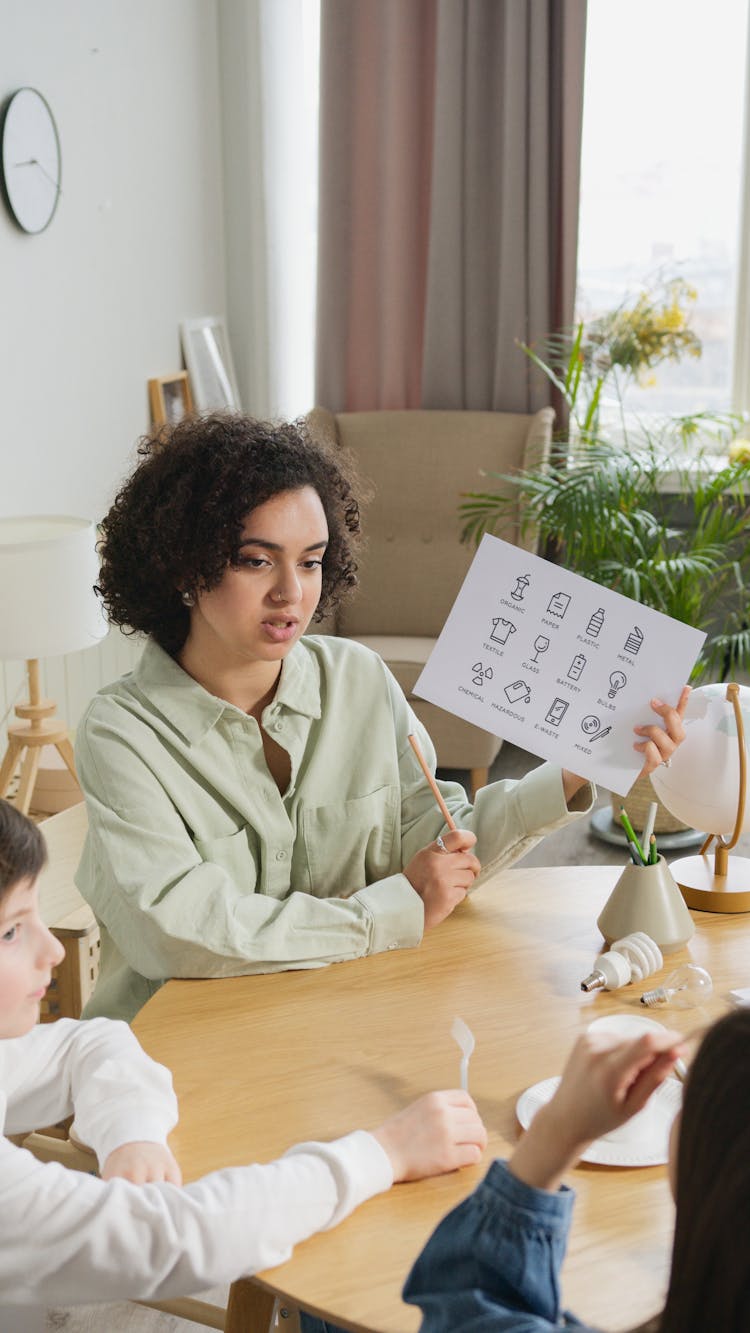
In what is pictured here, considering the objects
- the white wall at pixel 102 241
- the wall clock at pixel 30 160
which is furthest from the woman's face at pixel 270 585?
the wall clock at pixel 30 160

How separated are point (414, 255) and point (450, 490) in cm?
91

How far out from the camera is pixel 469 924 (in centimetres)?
158

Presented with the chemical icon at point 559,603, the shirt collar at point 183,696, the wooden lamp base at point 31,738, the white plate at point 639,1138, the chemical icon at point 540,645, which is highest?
the chemical icon at point 559,603

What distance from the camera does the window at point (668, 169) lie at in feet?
14.3

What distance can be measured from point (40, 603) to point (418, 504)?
1.85 metres

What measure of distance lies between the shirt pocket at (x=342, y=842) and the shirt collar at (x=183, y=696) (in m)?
Result: 0.13

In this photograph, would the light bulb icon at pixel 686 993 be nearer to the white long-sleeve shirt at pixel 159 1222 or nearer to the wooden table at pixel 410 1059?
the wooden table at pixel 410 1059

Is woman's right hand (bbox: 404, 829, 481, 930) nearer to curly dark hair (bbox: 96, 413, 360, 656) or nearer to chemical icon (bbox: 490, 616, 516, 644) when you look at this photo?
chemical icon (bbox: 490, 616, 516, 644)

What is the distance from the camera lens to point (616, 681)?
4.73 ft

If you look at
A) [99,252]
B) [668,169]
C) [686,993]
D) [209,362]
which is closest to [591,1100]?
[686,993]

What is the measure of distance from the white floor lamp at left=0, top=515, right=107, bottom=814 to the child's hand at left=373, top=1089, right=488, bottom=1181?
1536mm

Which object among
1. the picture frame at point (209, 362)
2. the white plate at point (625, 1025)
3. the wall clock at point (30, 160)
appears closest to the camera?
the white plate at point (625, 1025)

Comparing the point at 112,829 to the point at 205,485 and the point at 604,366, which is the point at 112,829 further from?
the point at 604,366

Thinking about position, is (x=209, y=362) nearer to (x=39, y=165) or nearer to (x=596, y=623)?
(x=39, y=165)
